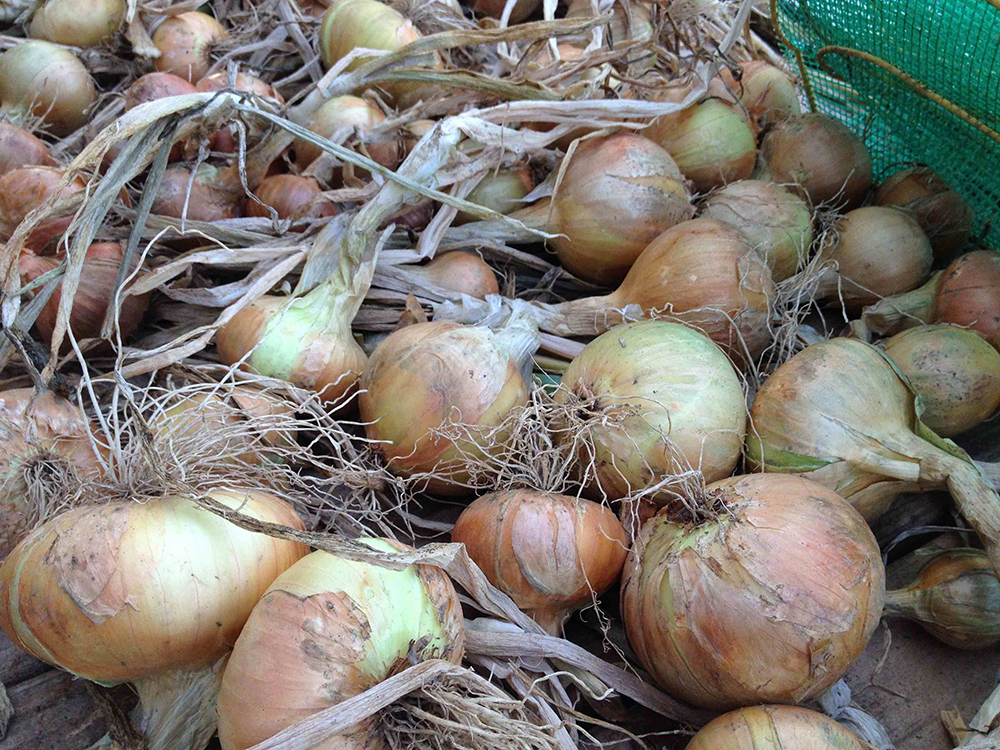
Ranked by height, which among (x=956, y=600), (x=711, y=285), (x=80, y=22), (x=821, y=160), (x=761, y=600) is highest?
(x=80, y=22)

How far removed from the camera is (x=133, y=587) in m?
0.74

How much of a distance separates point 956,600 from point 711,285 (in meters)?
0.59

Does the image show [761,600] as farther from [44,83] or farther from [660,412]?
[44,83]

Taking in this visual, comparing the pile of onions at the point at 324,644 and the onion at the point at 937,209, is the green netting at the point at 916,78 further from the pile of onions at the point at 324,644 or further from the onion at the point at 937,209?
the pile of onions at the point at 324,644

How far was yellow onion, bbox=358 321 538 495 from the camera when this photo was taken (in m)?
1.10

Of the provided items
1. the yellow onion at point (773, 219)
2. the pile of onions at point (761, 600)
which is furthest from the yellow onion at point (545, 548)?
the yellow onion at point (773, 219)

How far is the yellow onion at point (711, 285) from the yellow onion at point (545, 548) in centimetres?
45

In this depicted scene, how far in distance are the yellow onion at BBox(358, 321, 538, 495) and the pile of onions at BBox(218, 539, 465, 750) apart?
31 cm

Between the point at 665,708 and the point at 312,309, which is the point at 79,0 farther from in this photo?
the point at 665,708

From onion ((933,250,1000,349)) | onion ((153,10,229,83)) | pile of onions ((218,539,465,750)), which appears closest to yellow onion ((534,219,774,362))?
onion ((933,250,1000,349))

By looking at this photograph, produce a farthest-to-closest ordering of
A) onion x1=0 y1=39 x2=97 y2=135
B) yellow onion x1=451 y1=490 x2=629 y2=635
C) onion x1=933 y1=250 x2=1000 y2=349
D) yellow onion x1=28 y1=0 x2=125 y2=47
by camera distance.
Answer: yellow onion x1=28 y1=0 x2=125 y2=47
onion x1=0 y1=39 x2=97 y2=135
onion x1=933 y1=250 x2=1000 y2=349
yellow onion x1=451 y1=490 x2=629 y2=635

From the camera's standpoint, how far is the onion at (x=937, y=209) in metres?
1.52

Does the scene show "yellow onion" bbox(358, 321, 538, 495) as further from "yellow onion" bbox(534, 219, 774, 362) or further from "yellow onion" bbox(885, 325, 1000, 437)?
"yellow onion" bbox(885, 325, 1000, 437)

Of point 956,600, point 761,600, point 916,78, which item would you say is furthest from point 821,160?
point 761,600
